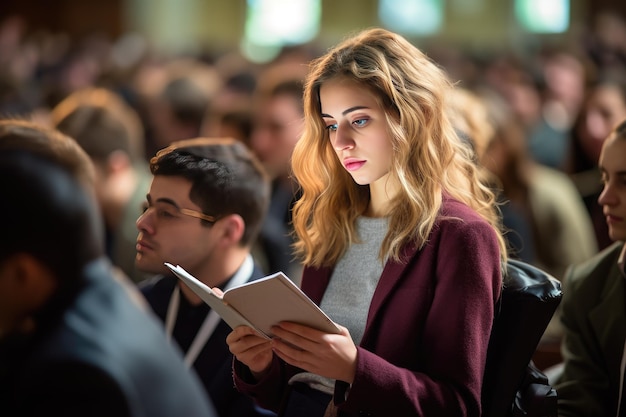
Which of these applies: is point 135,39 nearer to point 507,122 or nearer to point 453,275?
point 507,122

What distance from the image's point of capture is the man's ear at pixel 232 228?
3303mm

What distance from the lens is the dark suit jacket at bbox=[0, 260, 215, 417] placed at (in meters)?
1.78

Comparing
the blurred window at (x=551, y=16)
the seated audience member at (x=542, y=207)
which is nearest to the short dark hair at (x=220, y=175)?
the seated audience member at (x=542, y=207)

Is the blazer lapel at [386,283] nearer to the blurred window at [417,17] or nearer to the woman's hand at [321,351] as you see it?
the woman's hand at [321,351]

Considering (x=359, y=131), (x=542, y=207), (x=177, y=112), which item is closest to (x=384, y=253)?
(x=359, y=131)

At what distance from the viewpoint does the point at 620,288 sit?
322 cm

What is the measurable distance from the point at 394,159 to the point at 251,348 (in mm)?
640

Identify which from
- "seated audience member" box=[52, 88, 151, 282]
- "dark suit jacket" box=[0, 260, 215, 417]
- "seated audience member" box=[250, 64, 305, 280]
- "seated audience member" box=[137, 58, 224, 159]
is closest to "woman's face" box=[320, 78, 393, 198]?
"dark suit jacket" box=[0, 260, 215, 417]

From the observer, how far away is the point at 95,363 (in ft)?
5.85

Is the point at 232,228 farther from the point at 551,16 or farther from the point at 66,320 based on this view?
the point at 551,16

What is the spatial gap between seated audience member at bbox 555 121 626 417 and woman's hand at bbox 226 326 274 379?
102 cm

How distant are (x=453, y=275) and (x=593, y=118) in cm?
383

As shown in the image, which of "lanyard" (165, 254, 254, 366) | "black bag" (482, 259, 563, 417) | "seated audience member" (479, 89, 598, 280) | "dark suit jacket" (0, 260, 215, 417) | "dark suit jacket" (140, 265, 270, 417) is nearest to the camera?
"dark suit jacket" (0, 260, 215, 417)

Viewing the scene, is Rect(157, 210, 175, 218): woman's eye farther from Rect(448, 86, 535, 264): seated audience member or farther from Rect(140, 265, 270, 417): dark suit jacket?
Rect(448, 86, 535, 264): seated audience member
